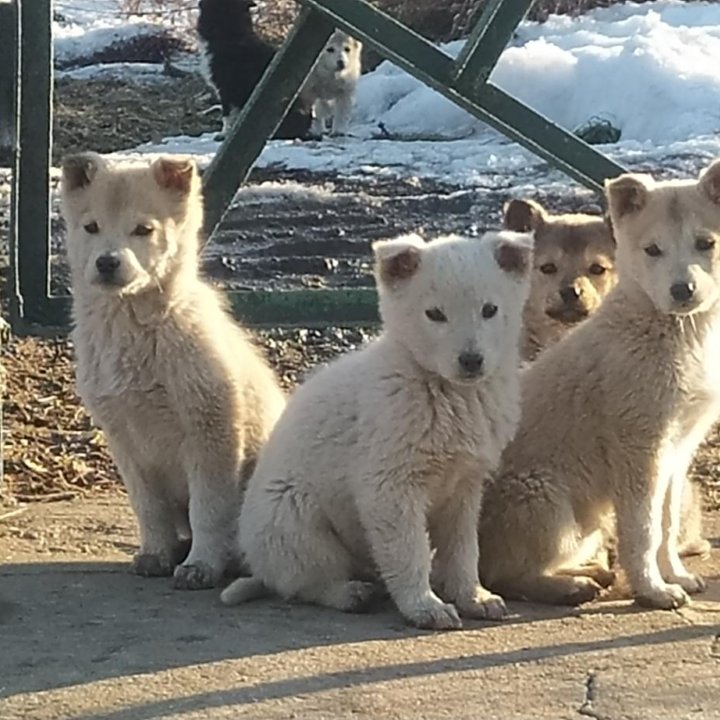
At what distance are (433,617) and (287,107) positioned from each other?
2.27 metres

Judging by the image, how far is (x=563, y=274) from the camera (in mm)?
6672

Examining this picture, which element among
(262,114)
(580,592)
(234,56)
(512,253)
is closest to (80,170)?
(262,114)

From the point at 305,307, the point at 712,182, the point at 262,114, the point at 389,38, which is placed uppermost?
the point at 389,38

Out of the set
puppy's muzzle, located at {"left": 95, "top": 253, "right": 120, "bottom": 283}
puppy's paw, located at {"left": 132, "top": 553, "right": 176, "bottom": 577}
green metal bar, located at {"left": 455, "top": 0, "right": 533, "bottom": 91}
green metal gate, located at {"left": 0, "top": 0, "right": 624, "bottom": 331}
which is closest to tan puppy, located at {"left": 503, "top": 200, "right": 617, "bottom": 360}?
green metal gate, located at {"left": 0, "top": 0, "right": 624, "bottom": 331}

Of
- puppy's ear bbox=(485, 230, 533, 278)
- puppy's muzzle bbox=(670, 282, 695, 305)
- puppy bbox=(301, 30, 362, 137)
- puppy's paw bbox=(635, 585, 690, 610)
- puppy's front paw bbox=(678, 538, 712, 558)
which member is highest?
puppy's ear bbox=(485, 230, 533, 278)

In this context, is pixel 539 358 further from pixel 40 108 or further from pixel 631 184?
pixel 40 108

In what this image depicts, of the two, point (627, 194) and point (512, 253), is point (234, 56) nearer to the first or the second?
point (627, 194)

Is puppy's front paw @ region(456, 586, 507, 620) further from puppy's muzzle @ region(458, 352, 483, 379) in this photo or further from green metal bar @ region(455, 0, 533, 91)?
green metal bar @ region(455, 0, 533, 91)

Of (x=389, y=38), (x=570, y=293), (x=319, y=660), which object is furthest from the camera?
(x=570, y=293)

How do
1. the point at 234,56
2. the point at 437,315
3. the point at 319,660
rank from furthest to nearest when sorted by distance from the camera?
the point at 234,56
the point at 437,315
the point at 319,660

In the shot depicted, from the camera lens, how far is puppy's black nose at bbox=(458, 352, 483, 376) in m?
5.03

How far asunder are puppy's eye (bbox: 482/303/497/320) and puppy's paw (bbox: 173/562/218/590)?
1253 mm

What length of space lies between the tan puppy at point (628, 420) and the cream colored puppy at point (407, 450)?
253mm

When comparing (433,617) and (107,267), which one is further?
(107,267)
